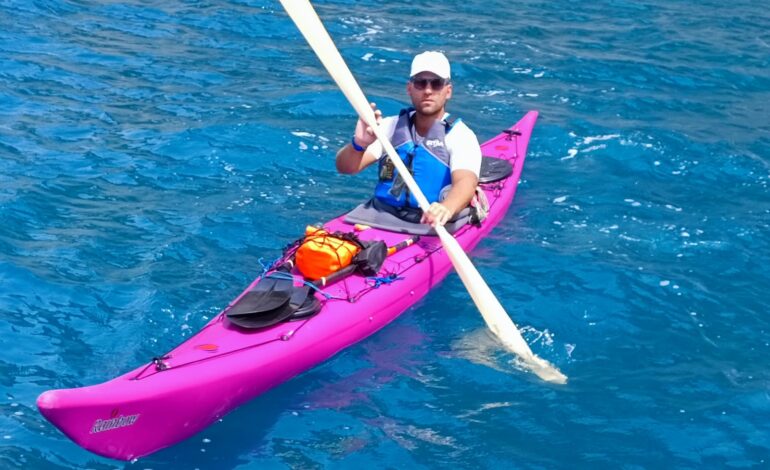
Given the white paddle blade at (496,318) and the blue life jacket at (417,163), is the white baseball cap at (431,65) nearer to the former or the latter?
the blue life jacket at (417,163)

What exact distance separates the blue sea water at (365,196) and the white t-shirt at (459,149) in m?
0.75

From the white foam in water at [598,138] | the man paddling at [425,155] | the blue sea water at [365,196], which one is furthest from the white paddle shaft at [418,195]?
the white foam in water at [598,138]

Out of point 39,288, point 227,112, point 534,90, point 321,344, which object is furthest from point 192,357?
point 534,90

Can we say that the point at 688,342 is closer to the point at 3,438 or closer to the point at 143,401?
the point at 143,401

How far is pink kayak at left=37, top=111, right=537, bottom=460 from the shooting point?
425 cm

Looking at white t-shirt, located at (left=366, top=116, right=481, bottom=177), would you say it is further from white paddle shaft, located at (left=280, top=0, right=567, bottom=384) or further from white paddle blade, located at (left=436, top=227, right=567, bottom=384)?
white paddle blade, located at (left=436, top=227, right=567, bottom=384)

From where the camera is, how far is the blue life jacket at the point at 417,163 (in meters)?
6.32

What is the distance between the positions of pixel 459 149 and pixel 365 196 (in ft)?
5.36

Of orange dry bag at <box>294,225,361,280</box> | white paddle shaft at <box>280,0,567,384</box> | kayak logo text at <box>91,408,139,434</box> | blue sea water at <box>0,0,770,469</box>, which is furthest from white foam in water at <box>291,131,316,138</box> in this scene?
kayak logo text at <box>91,408,139,434</box>

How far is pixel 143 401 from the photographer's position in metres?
4.39

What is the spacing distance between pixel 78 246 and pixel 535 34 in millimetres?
7314

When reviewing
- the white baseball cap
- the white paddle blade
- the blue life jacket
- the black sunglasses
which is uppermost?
the white baseball cap

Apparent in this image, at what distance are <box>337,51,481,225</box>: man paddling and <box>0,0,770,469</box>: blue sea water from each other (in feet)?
2.00

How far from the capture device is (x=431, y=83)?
20.0 feet
